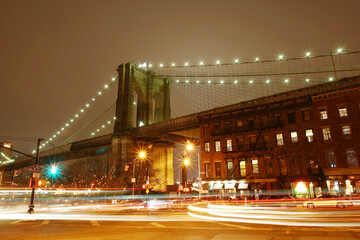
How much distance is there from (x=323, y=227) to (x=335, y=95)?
31135 mm

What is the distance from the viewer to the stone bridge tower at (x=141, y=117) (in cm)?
7000

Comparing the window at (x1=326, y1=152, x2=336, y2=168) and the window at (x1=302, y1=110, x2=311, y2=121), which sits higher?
the window at (x1=302, y1=110, x2=311, y2=121)

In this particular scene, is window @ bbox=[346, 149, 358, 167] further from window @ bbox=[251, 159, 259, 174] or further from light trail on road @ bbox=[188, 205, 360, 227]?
light trail on road @ bbox=[188, 205, 360, 227]

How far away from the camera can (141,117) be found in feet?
258

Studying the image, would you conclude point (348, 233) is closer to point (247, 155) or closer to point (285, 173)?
point (285, 173)

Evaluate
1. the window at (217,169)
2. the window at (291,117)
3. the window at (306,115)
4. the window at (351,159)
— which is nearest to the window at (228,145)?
the window at (217,169)

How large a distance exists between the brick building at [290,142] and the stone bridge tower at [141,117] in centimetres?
2370

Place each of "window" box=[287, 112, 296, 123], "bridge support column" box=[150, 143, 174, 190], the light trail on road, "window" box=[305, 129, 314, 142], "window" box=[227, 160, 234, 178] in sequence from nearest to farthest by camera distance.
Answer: the light trail on road < "window" box=[305, 129, 314, 142] < "window" box=[287, 112, 296, 123] < "window" box=[227, 160, 234, 178] < "bridge support column" box=[150, 143, 174, 190]

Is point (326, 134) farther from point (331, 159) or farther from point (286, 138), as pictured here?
point (286, 138)

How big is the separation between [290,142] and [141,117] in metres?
46.8

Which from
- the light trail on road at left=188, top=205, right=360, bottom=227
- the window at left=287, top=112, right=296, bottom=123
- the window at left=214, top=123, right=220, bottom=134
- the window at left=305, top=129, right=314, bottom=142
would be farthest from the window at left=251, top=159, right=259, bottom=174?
the light trail on road at left=188, top=205, right=360, bottom=227

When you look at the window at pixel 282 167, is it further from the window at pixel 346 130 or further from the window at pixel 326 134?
the window at pixel 346 130

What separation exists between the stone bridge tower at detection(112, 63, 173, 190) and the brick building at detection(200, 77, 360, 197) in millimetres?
23698

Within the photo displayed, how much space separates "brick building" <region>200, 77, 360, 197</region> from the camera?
3669cm
